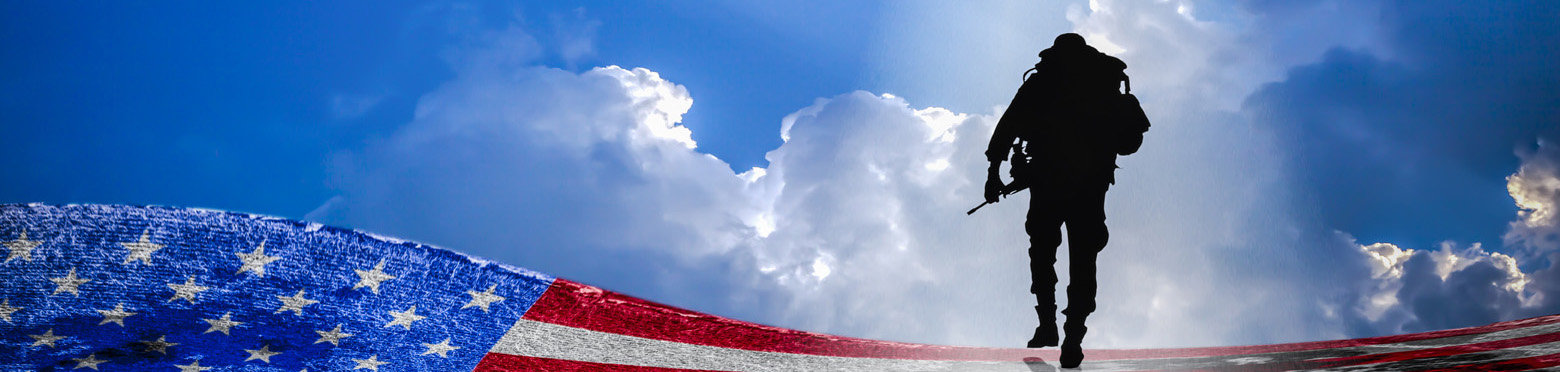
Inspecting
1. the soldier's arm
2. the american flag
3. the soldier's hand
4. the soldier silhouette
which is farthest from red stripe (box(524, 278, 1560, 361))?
the soldier's arm

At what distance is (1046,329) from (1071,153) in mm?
A: 655

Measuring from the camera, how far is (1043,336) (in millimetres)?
2857

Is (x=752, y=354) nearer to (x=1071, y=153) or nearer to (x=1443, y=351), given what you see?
(x=1071, y=153)

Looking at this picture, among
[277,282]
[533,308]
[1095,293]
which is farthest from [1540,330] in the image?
[277,282]

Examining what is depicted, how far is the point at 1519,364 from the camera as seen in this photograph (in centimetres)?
230

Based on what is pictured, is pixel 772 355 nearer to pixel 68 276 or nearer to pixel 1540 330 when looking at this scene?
pixel 68 276

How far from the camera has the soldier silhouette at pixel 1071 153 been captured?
2734 mm

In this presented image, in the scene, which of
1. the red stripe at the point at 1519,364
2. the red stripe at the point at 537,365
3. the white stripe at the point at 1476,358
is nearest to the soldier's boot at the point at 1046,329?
the white stripe at the point at 1476,358

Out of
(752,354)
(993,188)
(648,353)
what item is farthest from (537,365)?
(993,188)

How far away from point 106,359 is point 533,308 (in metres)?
1.23

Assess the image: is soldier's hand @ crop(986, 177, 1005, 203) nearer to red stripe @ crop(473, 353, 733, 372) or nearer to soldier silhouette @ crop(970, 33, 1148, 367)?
soldier silhouette @ crop(970, 33, 1148, 367)

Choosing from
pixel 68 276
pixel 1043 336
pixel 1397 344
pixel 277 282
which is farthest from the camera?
pixel 1397 344

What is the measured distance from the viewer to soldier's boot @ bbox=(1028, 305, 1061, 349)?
285 centimetres

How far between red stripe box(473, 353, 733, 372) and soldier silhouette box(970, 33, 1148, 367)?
1478 millimetres
